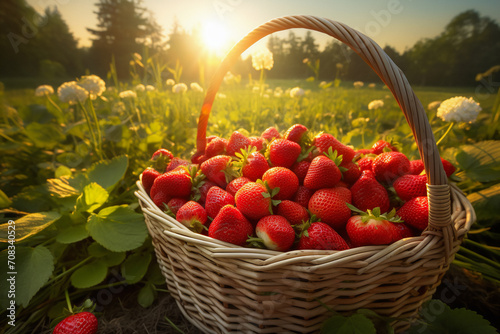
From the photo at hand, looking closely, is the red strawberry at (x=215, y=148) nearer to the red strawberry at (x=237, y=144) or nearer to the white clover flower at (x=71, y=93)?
the red strawberry at (x=237, y=144)

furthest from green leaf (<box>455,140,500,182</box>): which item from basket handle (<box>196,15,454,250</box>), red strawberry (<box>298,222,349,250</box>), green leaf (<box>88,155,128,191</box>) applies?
green leaf (<box>88,155,128,191</box>)

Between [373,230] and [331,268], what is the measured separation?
13 cm

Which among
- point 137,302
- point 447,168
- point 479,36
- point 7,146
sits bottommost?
point 137,302

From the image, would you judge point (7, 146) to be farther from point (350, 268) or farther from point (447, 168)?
point (447, 168)

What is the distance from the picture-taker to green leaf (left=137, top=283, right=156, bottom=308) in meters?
0.91

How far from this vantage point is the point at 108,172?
1.07m

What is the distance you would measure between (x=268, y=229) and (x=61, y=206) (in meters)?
0.83

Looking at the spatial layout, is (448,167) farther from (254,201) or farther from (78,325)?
(78,325)

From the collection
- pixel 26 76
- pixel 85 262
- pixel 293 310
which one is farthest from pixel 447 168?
pixel 26 76

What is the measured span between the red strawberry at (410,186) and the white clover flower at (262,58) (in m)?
1.27

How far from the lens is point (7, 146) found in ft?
4.63

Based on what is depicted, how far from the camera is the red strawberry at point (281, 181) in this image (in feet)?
2.46

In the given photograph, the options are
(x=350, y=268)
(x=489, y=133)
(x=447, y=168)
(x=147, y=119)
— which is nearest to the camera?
(x=350, y=268)

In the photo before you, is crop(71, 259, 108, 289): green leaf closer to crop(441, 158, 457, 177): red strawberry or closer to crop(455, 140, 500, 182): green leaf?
crop(441, 158, 457, 177): red strawberry
